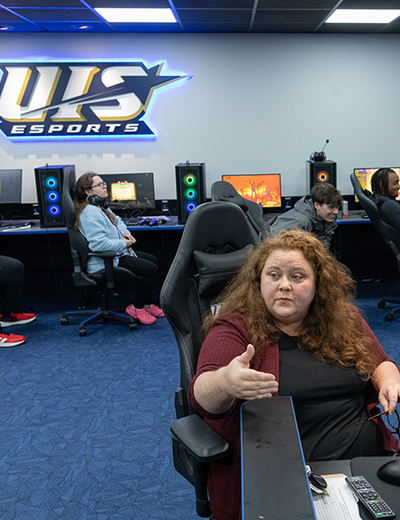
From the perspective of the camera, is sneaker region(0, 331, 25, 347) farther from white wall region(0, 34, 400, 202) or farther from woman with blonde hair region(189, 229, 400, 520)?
woman with blonde hair region(189, 229, 400, 520)

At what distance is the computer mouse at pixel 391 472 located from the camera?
883mm

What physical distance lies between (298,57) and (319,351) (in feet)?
13.6

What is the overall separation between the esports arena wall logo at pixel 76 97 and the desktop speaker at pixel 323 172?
173cm

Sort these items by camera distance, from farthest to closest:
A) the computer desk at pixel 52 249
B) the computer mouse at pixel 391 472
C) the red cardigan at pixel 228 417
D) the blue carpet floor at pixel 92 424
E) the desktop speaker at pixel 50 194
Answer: the computer desk at pixel 52 249 < the desktop speaker at pixel 50 194 < the blue carpet floor at pixel 92 424 < the red cardigan at pixel 228 417 < the computer mouse at pixel 391 472

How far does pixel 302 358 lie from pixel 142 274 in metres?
2.56

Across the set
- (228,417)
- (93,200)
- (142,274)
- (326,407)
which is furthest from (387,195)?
(228,417)

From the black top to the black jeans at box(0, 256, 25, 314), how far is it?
2.93 m

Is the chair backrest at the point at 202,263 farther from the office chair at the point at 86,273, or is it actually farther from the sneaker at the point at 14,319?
the sneaker at the point at 14,319

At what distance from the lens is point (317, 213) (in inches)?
124

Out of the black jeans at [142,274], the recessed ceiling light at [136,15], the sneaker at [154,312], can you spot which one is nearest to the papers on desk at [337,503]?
the black jeans at [142,274]

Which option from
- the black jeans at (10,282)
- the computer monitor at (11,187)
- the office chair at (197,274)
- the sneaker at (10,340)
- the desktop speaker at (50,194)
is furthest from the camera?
the computer monitor at (11,187)

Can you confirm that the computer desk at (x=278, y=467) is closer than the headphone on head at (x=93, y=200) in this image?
Yes

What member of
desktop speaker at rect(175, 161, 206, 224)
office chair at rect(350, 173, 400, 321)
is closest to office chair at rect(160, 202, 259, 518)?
office chair at rect(350, 173, 400, 321)

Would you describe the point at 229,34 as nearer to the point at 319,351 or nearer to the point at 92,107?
the point at 92,107
